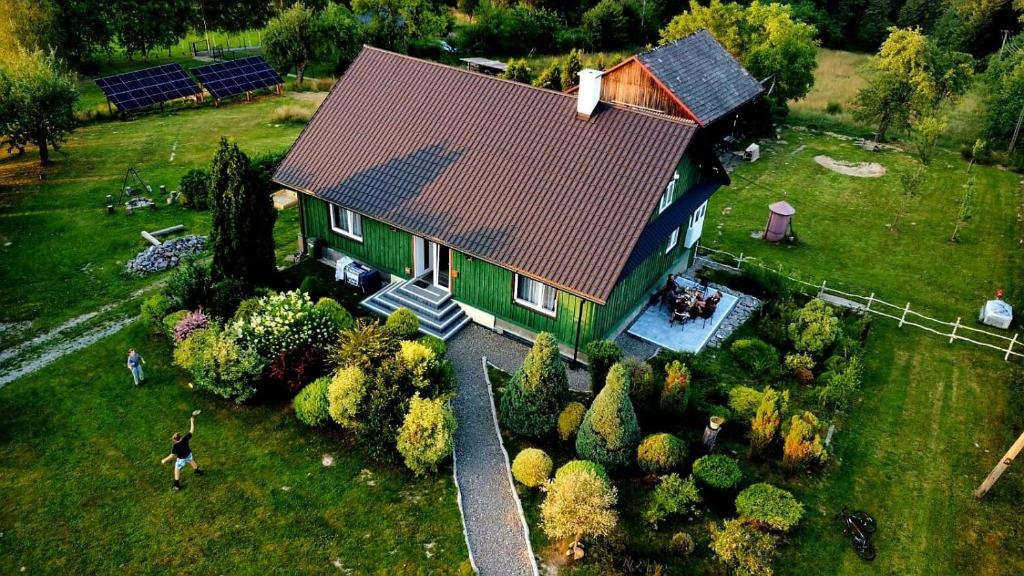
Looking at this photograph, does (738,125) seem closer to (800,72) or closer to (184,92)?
(800,72)

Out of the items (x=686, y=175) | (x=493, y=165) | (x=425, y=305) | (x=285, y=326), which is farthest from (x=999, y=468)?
(x=285, y=326)

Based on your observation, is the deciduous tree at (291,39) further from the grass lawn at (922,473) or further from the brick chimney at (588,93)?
the grass lawn at (922,473)

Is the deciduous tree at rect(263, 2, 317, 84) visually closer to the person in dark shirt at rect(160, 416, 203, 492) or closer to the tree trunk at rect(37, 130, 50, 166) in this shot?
the tree trunk at rect(37, 130, 50, 166)

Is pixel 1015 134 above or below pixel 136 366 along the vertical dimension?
above

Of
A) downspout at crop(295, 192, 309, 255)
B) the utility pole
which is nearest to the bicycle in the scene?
downspout at crop(295, 192, 309, 255)

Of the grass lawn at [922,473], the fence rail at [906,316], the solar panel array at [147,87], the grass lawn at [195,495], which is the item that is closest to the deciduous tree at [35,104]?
the solar panel array at [147,87]

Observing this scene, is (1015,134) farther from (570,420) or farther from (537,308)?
(570,420)
